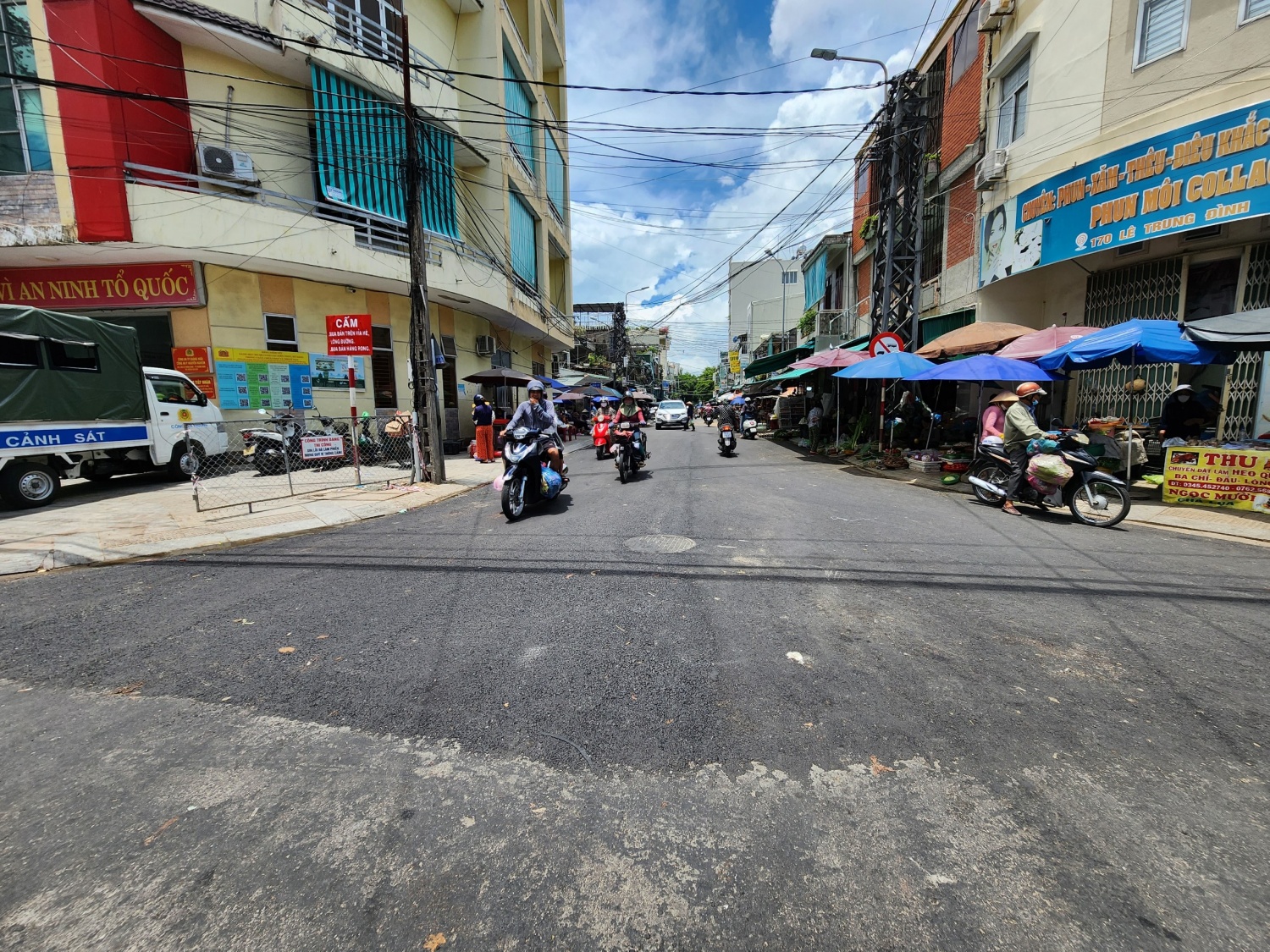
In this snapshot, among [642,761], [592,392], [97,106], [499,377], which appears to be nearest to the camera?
[642,761]

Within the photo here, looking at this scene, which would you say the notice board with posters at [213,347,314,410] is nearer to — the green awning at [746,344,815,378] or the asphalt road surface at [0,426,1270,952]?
the asphalt road surface at [0,426,1270,952]

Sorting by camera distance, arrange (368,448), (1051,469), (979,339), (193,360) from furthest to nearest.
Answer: (368,448) < (193,360) < (979,339) < (1051,469)

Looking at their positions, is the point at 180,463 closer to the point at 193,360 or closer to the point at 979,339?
the point at 193,360

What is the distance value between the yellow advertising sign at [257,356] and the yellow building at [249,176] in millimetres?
70

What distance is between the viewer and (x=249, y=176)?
13.1 metres

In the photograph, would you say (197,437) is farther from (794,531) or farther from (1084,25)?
(1084,25)

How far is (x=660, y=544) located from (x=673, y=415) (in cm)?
2445

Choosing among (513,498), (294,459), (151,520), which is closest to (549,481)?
(513,498)

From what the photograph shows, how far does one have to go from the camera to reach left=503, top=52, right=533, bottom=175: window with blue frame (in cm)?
2023

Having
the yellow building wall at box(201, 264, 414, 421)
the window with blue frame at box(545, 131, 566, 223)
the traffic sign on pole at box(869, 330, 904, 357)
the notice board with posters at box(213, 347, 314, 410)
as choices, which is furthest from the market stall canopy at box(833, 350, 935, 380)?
the window with blue frame at box(545, 131, 566, 223)

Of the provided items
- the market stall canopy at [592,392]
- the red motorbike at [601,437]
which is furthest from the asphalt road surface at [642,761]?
the market stall canopy at [592,392]

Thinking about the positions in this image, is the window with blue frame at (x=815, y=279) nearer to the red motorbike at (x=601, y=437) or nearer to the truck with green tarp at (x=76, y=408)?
the red motorbike at (x=601, y=437)

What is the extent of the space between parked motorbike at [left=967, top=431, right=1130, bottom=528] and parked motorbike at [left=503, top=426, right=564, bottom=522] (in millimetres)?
6488

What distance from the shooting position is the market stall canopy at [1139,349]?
781 centimetres
